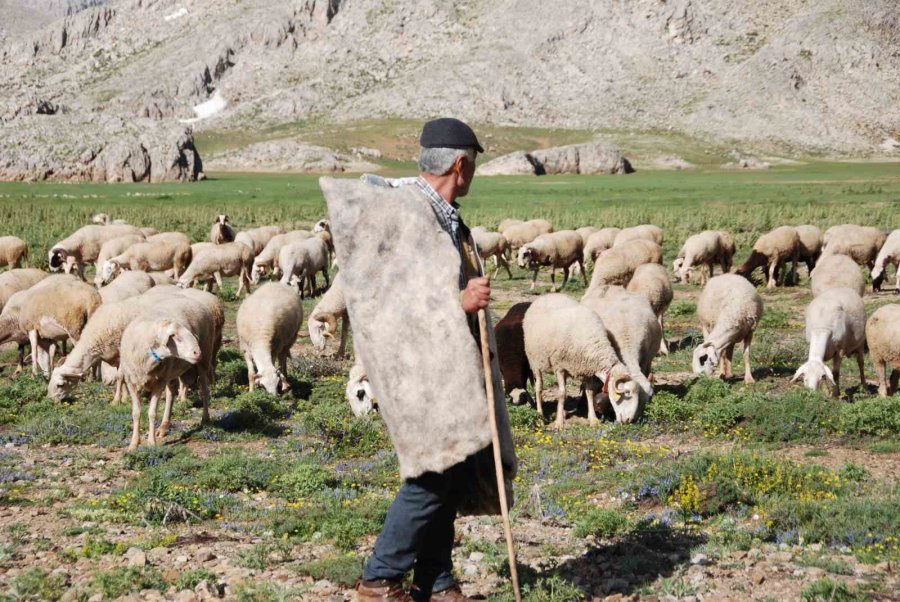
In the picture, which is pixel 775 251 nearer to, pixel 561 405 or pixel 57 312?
pixel 561 405

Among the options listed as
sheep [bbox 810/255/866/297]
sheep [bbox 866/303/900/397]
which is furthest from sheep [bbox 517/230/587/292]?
sheep [bbox 866/303/900/397]

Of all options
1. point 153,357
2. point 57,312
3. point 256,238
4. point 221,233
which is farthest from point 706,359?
point 221,233

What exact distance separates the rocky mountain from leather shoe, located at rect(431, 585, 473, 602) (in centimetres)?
12004

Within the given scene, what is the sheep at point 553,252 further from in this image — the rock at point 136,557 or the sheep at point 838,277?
the rock at point 136,557

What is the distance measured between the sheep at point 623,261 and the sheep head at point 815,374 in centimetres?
836

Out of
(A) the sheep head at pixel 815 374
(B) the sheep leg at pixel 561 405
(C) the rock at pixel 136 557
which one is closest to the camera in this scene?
(C) the rock at pixel 136 557

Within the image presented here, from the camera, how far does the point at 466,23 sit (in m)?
170

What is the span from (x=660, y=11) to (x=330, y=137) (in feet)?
226

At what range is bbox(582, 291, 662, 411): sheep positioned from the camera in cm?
1221

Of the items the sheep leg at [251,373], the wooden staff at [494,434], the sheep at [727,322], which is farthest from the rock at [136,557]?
the sheep at [727,322]

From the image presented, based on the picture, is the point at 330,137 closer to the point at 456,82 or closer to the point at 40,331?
the point at 456,82

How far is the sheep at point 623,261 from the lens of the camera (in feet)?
68.2

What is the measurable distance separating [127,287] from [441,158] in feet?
40.3

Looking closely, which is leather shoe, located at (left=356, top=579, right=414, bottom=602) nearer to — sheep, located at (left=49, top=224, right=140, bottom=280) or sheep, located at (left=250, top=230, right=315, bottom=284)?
sheep, located at (left=250, top=230, right=315, bottom=284)
